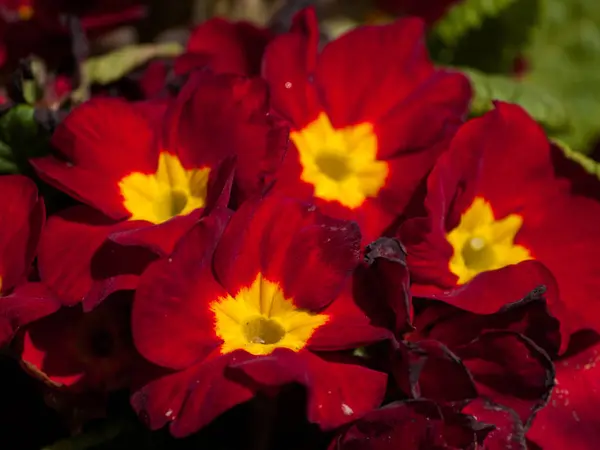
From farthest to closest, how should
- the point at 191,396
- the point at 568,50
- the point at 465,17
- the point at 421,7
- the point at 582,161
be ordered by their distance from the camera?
the point at 568,50 → the point at 421,7 → the point at 465,17 → the point at 582,161 → the point at 191,396

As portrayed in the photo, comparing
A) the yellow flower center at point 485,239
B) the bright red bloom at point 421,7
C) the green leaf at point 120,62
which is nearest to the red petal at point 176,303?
the yellow flower center at point 485,239

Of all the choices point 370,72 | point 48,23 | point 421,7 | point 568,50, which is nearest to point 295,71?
point 370,72

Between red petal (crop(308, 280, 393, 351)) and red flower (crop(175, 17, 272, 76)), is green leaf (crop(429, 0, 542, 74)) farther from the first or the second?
red petal (crop(308, 280, 393, 351))

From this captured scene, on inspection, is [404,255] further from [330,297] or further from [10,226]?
[10,226]

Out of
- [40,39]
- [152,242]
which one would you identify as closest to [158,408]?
[152,242]

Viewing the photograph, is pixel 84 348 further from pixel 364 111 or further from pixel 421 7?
pixel 421 7

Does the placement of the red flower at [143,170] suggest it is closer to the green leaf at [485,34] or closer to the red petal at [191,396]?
the red petal at [191,396]

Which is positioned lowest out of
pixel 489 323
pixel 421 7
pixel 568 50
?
Answer: pixel 568 50
